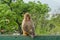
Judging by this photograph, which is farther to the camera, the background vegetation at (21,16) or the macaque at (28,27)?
the background vegetation at (21,16)

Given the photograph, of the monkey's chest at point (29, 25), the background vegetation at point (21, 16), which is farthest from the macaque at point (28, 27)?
the background vegetation at point (21, 16)

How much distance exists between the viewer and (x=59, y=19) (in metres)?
18.6

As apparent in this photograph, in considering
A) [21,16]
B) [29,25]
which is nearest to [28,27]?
[29,25]

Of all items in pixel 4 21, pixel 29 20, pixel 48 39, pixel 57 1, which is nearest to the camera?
pixel 48 39

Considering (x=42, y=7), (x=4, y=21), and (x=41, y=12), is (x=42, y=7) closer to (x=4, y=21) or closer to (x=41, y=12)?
(x=41, y=12)

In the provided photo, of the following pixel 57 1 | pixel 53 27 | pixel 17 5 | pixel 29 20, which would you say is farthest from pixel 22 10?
pixel 29 20

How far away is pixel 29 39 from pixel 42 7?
38.8 ft

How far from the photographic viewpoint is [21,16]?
54.4 feet

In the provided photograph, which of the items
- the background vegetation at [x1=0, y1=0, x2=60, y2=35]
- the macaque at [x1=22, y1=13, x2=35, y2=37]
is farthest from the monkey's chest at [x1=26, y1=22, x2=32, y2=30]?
the background vegetation at [x1=0, y1=0, x2=60, y2=35]

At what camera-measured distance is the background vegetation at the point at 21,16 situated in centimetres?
1486

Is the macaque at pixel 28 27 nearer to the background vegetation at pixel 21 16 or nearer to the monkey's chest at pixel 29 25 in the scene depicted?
the monkey's chest at pixel 29 25

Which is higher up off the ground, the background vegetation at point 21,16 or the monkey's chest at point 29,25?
the monkey's chest at point 29,25

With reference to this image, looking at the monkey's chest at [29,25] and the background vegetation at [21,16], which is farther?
the background vegetation at [21,16]

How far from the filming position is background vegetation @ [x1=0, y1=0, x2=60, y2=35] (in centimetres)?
1486
